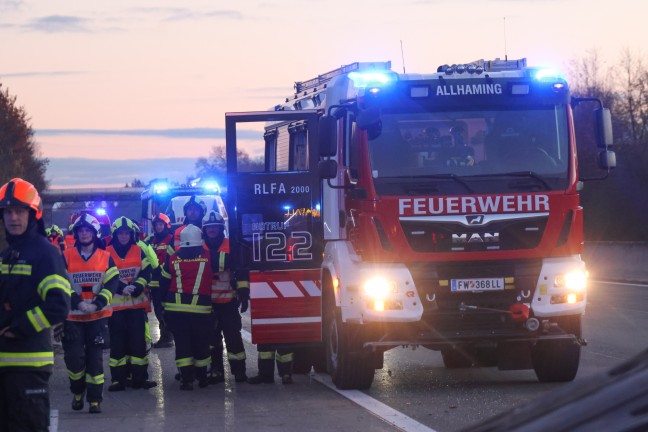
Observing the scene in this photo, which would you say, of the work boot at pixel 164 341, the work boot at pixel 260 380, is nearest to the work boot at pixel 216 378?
the work boot at pixel 260 380

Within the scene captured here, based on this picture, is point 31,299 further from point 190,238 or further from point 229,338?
point 229,338

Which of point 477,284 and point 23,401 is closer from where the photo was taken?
point 23,401

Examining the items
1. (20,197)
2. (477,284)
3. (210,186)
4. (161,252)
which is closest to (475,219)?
(477,284)

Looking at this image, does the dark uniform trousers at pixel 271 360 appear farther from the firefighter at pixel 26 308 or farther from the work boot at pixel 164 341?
the firefighter at pixel 26 308

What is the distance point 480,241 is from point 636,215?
20571 mm

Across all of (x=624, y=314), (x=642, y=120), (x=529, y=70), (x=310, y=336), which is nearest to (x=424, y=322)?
(x=310, y=336)

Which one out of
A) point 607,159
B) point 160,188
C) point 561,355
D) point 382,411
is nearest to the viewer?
point 382,411

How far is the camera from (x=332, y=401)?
11.4 meters

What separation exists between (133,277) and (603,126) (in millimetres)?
5063

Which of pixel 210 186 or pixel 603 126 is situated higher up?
pixel 210 186

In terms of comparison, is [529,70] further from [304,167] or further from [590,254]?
[590,254]

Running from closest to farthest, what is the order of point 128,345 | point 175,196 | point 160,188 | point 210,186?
point 128,345 < point 175,196 < point 210,186 < point 160,188

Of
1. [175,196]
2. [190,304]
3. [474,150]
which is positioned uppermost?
[175,196]

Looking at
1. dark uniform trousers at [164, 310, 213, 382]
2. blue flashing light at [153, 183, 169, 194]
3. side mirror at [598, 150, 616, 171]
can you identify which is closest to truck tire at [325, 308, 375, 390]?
dark uniform trousers at [164, 310, 213, 382]
